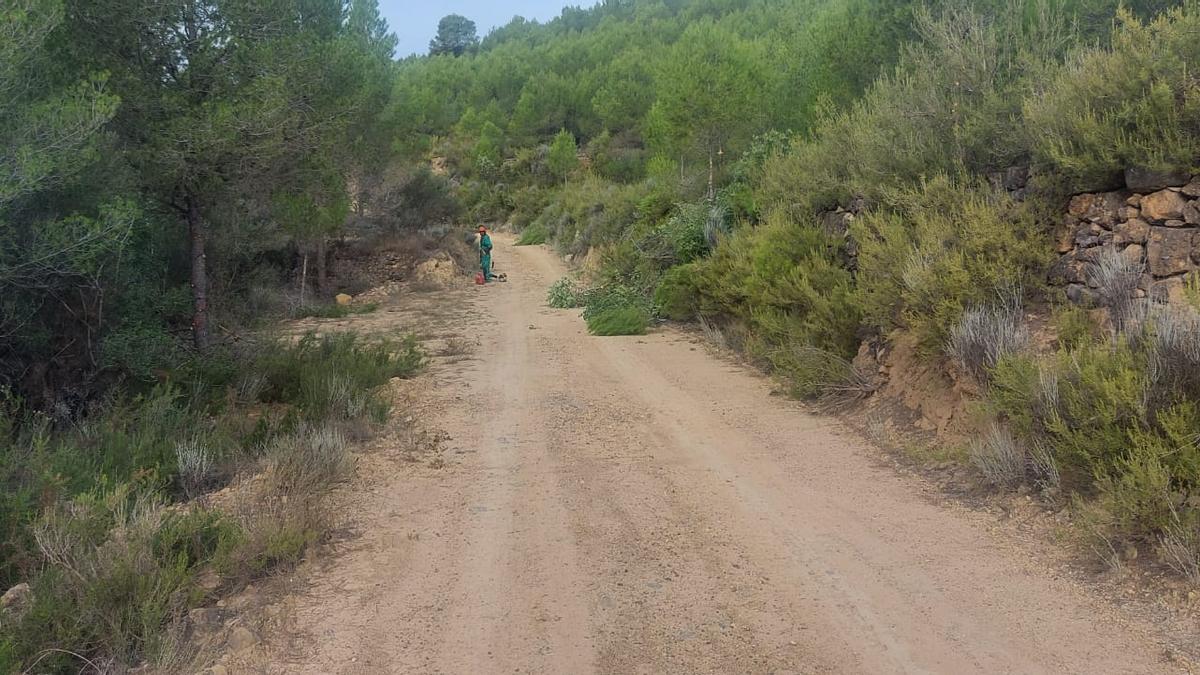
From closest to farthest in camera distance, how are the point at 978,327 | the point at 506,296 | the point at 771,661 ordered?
the point at 771,661, the point at 978,327, the point at 506,296

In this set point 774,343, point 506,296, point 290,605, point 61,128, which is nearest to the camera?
point 290,605

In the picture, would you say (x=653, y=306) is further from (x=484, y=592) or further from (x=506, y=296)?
(x=484, y=592)

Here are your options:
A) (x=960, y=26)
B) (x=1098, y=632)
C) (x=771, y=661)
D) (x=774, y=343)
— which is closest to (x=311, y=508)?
(x=771, y=661)

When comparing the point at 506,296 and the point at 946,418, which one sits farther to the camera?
the point at 506,296

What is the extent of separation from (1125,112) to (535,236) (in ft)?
114

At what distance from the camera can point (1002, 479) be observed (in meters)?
5.98

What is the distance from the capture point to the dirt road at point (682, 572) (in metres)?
4.04

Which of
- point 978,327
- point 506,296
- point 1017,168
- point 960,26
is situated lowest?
point 506,296

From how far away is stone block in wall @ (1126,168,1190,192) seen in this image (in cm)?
674

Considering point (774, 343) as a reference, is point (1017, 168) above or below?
above

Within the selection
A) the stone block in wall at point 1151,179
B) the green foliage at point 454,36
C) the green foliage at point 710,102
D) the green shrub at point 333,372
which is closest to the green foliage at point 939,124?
the stone block in wall at point 1151,179

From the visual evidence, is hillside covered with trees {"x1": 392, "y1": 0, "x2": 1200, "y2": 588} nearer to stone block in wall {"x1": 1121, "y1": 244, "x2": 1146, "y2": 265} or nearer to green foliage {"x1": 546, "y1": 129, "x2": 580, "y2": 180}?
stone block in wall {"x1": 1121, "y1": 244, "x2": 1146, "y2": 265}

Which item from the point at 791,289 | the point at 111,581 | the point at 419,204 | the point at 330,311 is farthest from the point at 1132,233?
the point at 419,204

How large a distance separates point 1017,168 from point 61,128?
9.11 metres
